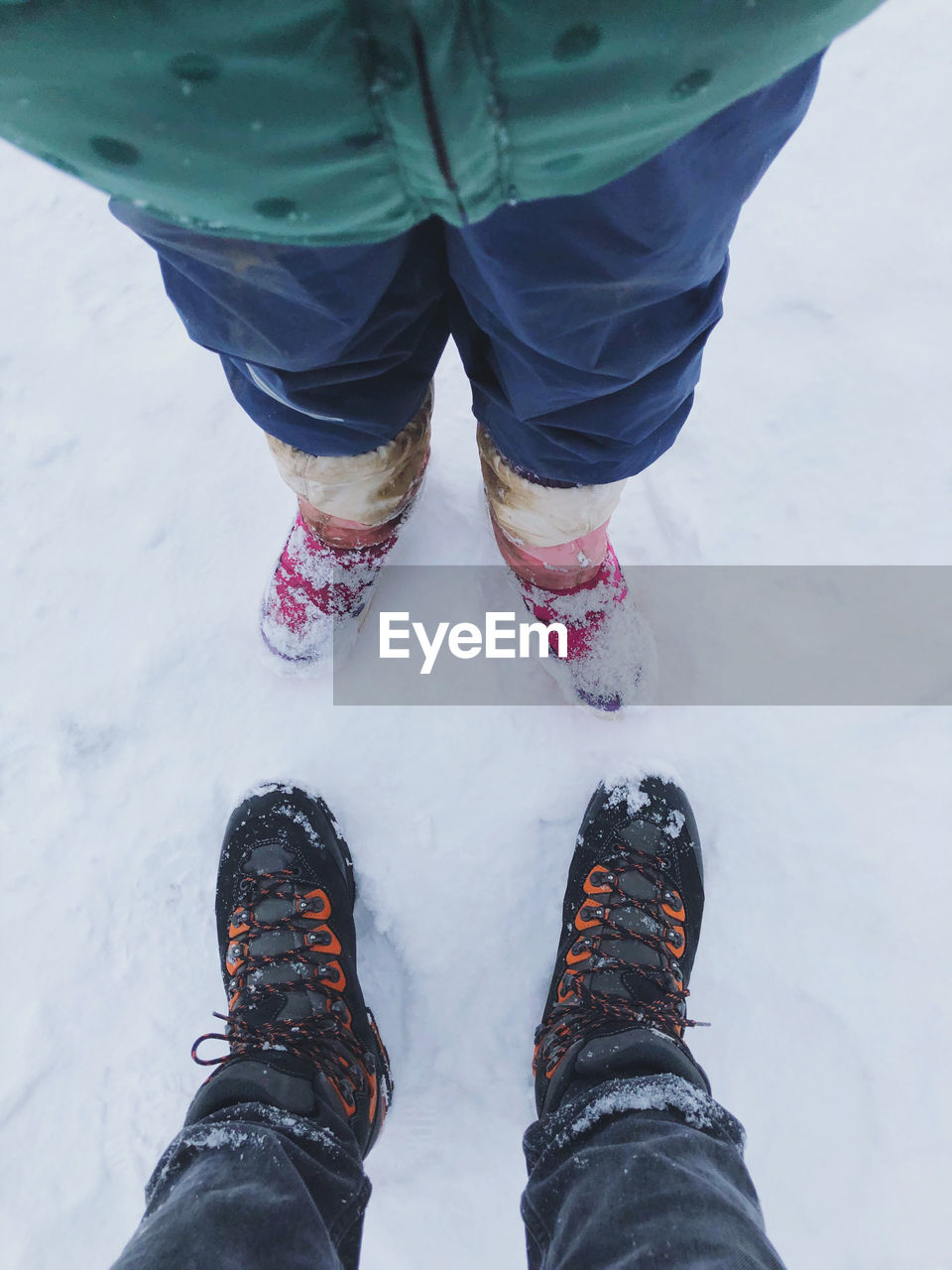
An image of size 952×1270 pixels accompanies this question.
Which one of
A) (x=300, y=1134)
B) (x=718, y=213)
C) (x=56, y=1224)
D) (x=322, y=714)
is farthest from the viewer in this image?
(x=322, y=714)

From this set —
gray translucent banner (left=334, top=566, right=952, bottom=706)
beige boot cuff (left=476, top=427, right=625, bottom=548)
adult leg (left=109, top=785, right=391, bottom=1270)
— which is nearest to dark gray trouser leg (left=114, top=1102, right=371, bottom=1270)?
adult leg (left=109, top=785, right=391, bottom=1270)

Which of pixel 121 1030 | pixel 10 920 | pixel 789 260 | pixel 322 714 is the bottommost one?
pixel 121 1030

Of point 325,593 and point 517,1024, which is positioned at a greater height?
point 325,593

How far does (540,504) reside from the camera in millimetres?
806

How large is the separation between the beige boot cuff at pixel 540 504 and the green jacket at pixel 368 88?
452 mm

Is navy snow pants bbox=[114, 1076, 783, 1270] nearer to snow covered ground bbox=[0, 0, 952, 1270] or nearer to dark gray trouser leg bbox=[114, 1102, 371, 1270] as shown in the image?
dark gray trouser leg bbox=[114, 1102, 371, 1270]

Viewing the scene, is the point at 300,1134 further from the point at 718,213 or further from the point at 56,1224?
the point at 718,213

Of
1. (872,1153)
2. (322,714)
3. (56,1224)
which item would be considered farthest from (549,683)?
(56,1224)

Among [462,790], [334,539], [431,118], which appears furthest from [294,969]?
[431,118]

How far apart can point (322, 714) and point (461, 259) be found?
74cm

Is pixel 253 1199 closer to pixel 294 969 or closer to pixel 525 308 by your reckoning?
pixel 294 969

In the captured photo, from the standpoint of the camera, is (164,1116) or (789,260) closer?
(164,1116)

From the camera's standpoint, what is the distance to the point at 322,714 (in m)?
1.11

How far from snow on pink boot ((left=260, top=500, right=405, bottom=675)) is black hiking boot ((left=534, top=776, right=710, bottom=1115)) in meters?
0.44
